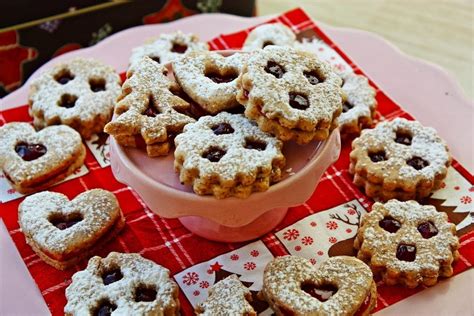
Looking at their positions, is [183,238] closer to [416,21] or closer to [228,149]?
[228,149]

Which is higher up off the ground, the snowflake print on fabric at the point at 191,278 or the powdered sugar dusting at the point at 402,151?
the powdered sugar dusting at the point at 402,151

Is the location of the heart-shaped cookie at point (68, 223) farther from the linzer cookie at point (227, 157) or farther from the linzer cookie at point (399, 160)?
the linzer cookie at point (399, 160)

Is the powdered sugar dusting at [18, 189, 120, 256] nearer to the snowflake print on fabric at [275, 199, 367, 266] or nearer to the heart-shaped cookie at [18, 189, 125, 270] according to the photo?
the heart-shaped cookie at [18, 189, 125, 270]

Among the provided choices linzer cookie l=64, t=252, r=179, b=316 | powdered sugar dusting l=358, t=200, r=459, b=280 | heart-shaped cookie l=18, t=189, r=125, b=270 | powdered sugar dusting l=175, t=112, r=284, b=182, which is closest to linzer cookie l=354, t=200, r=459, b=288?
powdered sugar dusting l=358, t=200, r=459, b=280

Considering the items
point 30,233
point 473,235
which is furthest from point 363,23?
point 30,233

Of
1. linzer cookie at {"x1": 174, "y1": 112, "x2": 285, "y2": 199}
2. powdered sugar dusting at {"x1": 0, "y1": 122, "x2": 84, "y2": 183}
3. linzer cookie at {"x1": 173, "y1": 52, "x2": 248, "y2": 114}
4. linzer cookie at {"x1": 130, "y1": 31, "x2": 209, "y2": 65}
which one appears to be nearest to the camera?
linzer cookie at {"x1": 174, "y1": 112, "x2": 285, "y2": 199}

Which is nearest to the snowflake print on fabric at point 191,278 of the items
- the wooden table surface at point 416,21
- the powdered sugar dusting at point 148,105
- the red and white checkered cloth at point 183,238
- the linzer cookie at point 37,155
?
the red and white checkered cloth at point 183,238

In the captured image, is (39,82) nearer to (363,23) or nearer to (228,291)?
(228,291)
